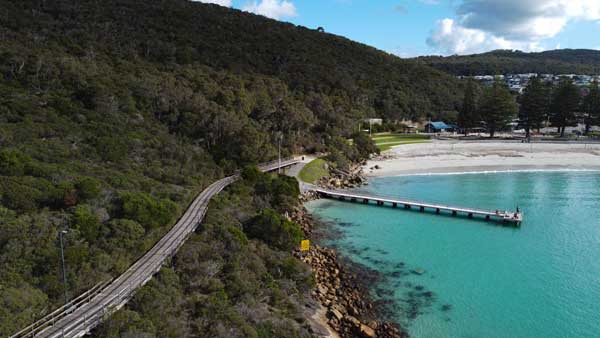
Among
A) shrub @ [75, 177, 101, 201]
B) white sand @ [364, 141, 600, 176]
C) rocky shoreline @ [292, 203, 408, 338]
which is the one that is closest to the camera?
rocky shoreline @ [292, 203, 408, 338]

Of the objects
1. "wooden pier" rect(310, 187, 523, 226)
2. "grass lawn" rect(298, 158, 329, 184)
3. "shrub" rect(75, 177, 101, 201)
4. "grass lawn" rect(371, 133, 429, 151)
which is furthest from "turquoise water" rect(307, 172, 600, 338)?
"grass lawn" rect(371, 133, 429, 151)

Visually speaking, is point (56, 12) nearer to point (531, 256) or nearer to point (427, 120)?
point (531, 256)

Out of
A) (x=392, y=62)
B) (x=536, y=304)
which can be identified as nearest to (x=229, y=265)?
(x=536, y=304)

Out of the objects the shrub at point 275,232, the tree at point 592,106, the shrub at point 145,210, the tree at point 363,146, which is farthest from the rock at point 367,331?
the tree at point 592,106

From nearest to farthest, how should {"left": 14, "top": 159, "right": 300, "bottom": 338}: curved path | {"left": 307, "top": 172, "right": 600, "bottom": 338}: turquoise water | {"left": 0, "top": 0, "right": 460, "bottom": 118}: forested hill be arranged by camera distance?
{"left": 14, "top": 159, "right": 300, "bottom": 338}: curved path → {"left": 307, "top": 172, "right": 600, "bottom": 338}: turquoise water → {"left": 0, "top": 0, "right": 460, "bottom": 118}: forested hill

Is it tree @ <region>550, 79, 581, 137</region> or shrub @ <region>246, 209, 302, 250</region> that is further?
tree @ <region>550, 79, 581, 137</region>

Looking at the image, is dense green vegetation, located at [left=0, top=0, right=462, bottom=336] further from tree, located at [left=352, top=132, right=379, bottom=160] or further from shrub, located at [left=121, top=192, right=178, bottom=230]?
tree, located at [left=352, top=132, right=379, bottom=160]

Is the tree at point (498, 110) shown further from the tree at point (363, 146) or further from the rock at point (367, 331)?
the rock at point (367, 331)
